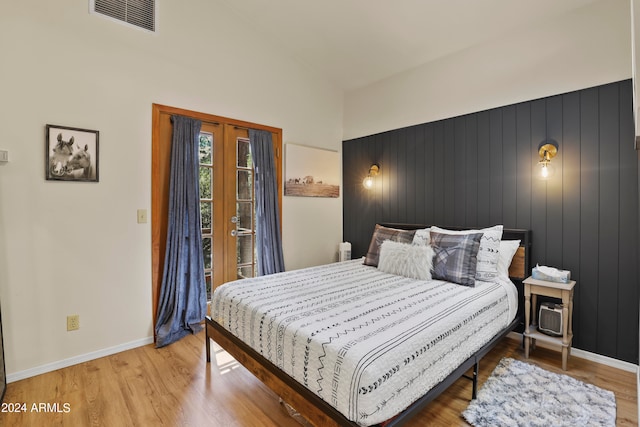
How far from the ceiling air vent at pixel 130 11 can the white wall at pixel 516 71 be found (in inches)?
103

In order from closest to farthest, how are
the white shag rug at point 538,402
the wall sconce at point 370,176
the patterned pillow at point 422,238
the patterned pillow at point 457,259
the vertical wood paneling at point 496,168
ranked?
the white shag rug at point 538,402 < the patterned pillow at point 457,259 < the vertical wood paneling at point 496,168 < the patterned pillow at point 422,238 < the wall sconce at point 370,176

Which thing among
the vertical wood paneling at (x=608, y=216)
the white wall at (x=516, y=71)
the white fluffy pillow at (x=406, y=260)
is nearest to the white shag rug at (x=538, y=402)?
the vertical wood paneling at (x=608, y=216)

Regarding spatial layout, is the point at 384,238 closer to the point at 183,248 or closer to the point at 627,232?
the point at 627,232

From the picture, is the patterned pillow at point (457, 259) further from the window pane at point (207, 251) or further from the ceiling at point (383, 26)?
the window pane at point (207, 251)

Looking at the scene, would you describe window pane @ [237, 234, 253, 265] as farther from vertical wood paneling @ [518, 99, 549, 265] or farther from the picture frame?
vertical wood paneling @ [518, 99, 549, 265]

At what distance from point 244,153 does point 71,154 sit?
158cm

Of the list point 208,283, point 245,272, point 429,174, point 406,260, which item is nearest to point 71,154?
point 208,283

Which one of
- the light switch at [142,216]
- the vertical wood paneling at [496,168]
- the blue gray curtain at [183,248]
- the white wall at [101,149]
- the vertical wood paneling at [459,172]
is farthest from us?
the vertical wood paneling at [459,172]

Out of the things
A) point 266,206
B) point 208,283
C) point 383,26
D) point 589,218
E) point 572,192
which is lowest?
point 208,283

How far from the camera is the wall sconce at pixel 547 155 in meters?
2.68

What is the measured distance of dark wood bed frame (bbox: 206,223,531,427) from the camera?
148cm

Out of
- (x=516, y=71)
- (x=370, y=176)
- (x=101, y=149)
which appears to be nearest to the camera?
(x=101, y=149)

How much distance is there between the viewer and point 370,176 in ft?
13.6

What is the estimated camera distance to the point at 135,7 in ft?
8.95
